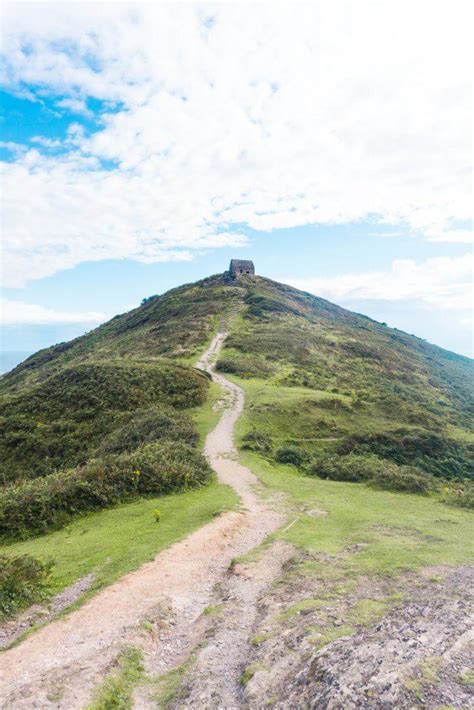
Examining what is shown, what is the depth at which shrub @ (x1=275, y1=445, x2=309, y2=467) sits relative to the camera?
25.9 metres

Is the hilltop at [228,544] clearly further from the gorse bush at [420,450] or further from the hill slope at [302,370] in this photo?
the hill slope at [302,370]

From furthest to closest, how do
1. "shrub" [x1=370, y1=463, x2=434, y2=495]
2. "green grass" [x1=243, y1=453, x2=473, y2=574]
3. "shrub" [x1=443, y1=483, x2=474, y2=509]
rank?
"shrub" [x1=370, y1=463, x2=434, y2=495]
"shrub" [x1=443, y1=483, x2=474, y2=509]
"green grass" [x1=243, y1=453, x2=473, y2=574]

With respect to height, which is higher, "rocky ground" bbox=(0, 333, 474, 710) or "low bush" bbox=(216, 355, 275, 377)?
"low bush" bbox=(216, 355, 275, 377)

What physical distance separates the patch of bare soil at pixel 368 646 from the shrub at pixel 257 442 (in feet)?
53.5

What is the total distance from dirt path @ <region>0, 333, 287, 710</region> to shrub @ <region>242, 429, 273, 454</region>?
10626 mm

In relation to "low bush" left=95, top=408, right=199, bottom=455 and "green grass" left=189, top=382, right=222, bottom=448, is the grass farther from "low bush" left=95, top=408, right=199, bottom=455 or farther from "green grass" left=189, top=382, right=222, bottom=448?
"green grass" left=189, top=382, right=222, bottom=448

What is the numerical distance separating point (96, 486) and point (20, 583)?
316 inches

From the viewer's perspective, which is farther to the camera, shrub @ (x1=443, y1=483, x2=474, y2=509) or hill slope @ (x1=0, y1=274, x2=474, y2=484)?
hill slope @ (x1=0, y1=274, x2=474, y2=484)

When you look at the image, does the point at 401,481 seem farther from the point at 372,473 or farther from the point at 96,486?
the point at 96,486

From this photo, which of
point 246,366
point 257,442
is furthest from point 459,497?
point 246,366

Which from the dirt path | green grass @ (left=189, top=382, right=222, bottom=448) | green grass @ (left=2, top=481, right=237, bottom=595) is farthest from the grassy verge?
green grass @ (left=189, top=382, right=222, bottom=448)

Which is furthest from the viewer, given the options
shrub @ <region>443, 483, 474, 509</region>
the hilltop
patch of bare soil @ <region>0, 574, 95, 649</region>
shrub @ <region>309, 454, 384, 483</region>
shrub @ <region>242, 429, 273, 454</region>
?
shrub @ <region>242, 429, 273, 454</region>

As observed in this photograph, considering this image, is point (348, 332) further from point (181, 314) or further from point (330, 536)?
point (330, 536)

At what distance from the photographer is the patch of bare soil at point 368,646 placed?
18.6ft
